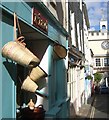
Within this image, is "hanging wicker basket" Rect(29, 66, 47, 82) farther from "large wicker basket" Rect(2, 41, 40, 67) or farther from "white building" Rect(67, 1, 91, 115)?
"white building" Rect(67, 1, 91, 115)

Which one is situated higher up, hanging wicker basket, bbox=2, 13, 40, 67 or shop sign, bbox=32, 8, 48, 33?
shop sign, bbox=32, 8, 48, 33

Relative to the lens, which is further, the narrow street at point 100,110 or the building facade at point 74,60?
the narrow street at point 100,110

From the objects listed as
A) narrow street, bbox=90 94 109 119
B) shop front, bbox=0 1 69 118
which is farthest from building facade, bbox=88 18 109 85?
shop front, bbox=0 1 69 118

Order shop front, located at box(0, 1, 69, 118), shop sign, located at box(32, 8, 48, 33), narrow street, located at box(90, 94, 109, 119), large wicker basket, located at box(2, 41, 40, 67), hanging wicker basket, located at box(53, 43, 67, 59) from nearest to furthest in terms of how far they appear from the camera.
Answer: large wicker basket, located at box(2, 41, 40, 67)
shop front, located at box(0, 1, 69, 118)
shop sign, located at box(32, 8, 48, 33)
hanging wicker basket, located at box(53, 43, 67, 59)
narrow street, located at box(90, 94, 109, 119)

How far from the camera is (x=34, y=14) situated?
696cm

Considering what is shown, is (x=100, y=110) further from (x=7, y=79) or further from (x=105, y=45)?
(x=105, y=45)

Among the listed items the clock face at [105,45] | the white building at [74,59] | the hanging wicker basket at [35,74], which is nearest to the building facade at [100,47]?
the clock face at [105,45]

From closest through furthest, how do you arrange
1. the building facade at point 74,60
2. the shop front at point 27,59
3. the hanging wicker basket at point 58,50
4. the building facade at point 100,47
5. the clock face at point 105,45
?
the shop front at point 27,59
the hanging wicker basket at point 58,50
the building facade at point 74,60
the building facade at point 100,47
the clock face at point 105,45

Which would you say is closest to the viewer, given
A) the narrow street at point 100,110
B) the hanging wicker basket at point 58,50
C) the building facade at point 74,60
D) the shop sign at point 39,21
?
the shop sign at point 39,21

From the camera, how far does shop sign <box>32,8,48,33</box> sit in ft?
22.7

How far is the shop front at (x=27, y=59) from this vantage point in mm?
5160

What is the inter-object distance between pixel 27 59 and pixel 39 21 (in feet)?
9.05

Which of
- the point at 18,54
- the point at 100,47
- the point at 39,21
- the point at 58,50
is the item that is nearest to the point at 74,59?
the point at 58,50

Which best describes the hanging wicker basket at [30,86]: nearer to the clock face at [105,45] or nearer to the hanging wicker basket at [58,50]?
the hanging wicker basket at [58,50]
